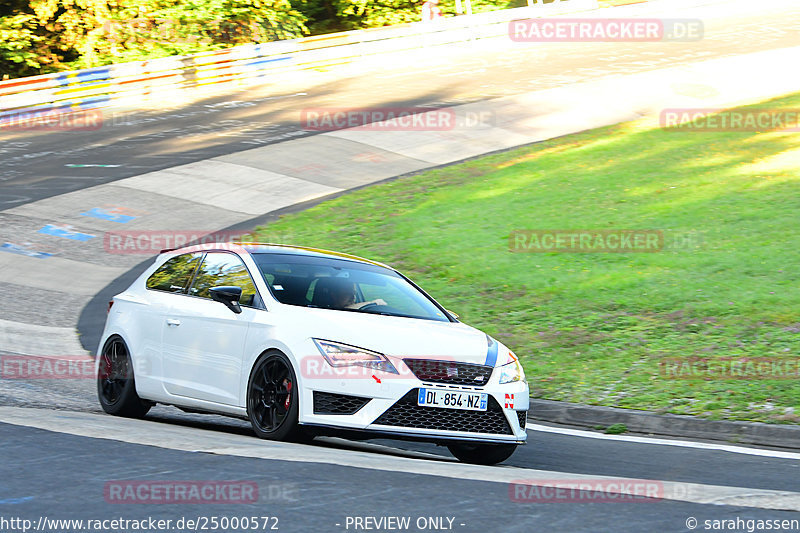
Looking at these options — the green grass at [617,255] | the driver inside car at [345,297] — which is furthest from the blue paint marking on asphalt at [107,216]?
the driver inside car at [345,297]

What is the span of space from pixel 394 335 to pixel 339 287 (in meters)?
0.99

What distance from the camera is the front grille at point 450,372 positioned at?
23.4 feet

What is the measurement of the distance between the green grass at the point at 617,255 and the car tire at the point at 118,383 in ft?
12.7

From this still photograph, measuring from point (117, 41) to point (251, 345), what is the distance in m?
36.3

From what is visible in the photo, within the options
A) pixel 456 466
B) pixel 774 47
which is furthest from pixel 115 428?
pixel 774 47

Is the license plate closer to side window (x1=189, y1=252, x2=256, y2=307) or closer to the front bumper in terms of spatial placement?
the front bumper

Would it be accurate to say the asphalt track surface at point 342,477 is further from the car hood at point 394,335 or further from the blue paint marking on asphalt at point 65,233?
the blue paint marking on asphalt at point 65,233

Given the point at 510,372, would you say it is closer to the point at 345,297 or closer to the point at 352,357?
the point at 352,357

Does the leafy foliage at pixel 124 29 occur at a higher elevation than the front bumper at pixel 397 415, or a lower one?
higher

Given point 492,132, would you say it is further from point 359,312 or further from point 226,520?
point 226,520

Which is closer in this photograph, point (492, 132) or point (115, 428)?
point (115, 428)

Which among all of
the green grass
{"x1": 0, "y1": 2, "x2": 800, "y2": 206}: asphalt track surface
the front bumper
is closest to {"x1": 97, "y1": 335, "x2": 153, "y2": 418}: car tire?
the front bumper

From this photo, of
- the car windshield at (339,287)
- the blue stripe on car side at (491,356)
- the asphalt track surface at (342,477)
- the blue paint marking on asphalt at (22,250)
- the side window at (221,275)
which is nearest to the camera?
the asphalt track surface at (342,477)

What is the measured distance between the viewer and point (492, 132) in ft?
85.3
